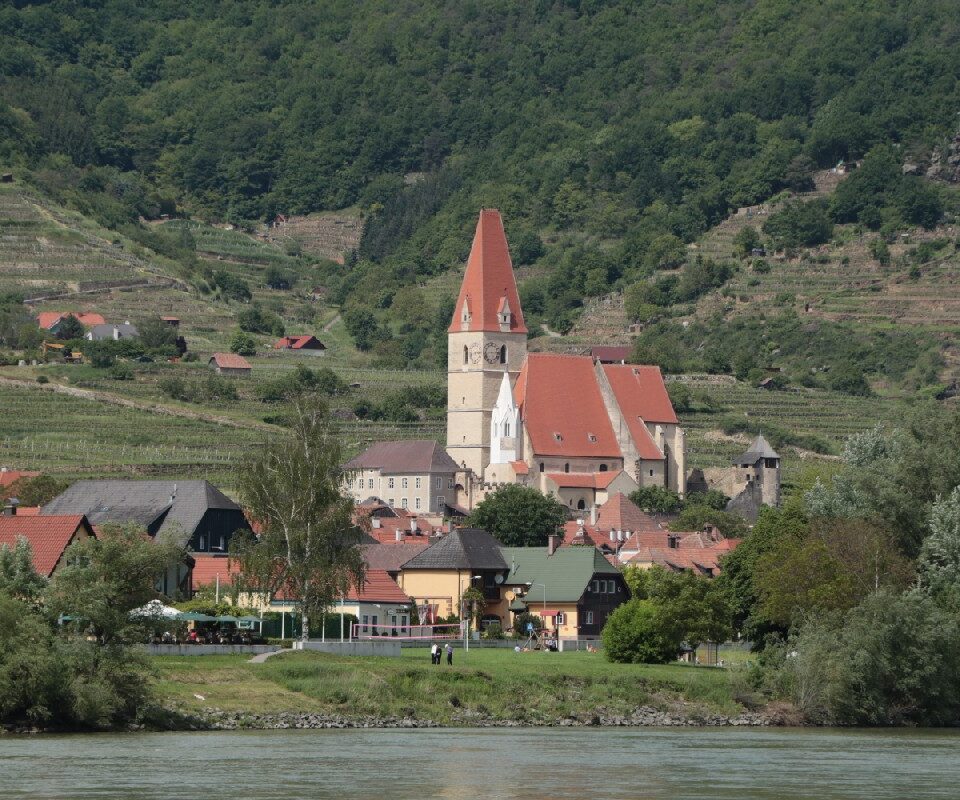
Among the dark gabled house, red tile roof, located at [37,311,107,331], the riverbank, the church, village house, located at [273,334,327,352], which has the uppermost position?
village house, located at [273,334,327,352]

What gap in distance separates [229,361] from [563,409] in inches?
1421

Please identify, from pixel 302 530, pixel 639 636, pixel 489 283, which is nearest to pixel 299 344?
pixel 489 283

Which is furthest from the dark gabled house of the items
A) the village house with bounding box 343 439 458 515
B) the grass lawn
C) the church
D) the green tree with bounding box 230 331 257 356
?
the green tree with bounding box 230 331 257 356

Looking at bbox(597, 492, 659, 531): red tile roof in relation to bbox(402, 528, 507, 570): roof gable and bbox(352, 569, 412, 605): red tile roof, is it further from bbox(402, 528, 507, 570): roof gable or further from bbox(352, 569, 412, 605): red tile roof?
bbox(352, 569, 412, 605): red tile roof

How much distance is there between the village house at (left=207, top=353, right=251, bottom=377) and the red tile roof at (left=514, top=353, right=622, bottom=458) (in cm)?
3098

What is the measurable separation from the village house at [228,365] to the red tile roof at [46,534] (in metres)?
83.1

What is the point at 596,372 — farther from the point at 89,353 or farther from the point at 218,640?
the point at 218,640

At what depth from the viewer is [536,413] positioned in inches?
4801

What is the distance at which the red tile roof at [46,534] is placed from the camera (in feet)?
207

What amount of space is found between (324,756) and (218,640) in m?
13.6

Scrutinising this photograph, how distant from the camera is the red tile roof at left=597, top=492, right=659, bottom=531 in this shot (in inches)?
4151

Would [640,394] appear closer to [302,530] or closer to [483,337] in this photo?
[483,337]

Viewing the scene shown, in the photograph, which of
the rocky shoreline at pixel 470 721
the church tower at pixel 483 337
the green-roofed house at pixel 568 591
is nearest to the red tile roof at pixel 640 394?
the church tower at pixel 483 337

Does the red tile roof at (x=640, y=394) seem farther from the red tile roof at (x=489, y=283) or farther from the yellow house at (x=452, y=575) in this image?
the yellow house at (x=452, y=575)
